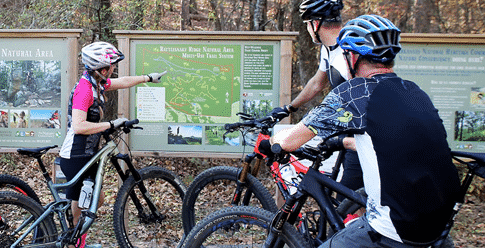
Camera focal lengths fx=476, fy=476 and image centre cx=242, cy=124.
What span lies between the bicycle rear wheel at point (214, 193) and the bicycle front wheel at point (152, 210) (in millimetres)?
293

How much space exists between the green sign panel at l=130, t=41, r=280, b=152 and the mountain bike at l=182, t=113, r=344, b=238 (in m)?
0.72

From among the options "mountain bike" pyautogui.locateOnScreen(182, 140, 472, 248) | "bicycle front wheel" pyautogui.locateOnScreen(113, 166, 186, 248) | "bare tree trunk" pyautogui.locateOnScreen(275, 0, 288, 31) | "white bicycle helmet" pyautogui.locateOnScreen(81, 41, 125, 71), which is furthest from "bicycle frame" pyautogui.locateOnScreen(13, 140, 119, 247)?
"bare tree trunk" pyautogui.locateOnScreen(275, 0, 288, 31)

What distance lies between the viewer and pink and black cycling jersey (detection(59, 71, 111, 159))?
159 inches

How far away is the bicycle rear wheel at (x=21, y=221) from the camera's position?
12.8 ft

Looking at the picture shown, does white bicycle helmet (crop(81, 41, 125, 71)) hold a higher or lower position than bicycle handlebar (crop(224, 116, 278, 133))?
higher

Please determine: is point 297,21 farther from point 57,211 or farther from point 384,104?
point 384,104

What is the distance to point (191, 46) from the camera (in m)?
4.95

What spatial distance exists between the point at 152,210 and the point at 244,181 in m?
1.22

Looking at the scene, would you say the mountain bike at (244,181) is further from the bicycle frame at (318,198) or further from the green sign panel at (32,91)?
the green sign panel at (32,91)

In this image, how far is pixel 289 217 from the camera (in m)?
2.73

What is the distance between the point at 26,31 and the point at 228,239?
331 centimetres

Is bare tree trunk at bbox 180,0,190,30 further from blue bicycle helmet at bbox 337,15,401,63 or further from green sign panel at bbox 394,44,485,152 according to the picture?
blue bicycle helmet at bbox 337,15,401,63

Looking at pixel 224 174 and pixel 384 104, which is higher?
pixel 384 104

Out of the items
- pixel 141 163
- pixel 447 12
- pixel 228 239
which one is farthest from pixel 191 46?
pixel 447 12
